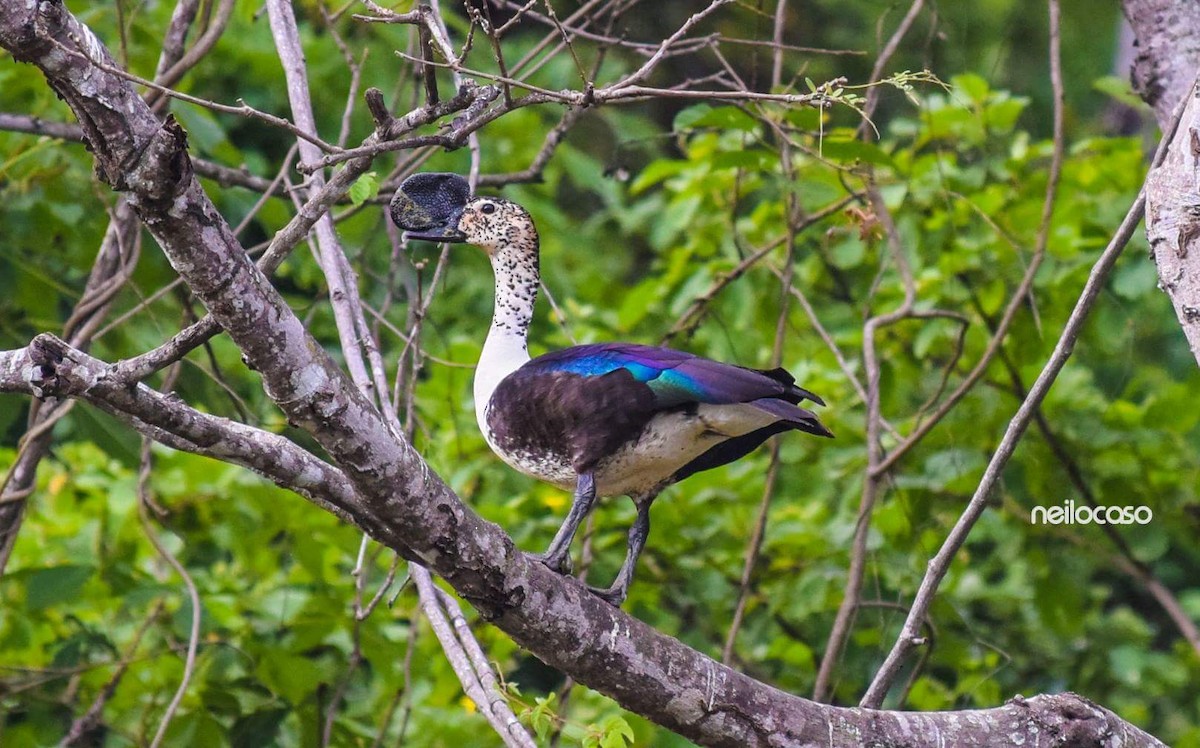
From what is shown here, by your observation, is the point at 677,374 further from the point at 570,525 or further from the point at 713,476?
the point at 713,476

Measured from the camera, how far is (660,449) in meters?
3.48

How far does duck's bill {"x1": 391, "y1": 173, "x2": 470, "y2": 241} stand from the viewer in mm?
3738

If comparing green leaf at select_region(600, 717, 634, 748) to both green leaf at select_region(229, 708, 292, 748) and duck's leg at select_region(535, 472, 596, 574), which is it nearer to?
duck's leg at select_region(535, 472, 596, 574)

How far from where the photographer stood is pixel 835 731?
3.11 m

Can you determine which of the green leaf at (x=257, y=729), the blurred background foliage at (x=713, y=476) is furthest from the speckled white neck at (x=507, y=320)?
the green leaf at (x=257, y=729)

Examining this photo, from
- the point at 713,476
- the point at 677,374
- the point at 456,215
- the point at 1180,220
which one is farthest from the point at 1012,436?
the point at 713,476

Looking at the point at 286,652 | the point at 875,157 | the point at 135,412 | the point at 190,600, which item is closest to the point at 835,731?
the point at 135,412

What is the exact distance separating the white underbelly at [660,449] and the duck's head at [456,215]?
583 millimetres

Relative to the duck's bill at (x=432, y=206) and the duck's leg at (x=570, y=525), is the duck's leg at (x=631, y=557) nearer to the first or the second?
the duck's leg at (x=570, y=525)

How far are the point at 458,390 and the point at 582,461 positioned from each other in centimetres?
209

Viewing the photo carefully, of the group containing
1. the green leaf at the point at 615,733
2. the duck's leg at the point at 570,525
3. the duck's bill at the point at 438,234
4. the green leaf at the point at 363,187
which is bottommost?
the green leaf at the point at 615,733

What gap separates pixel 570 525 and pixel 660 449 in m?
0.32

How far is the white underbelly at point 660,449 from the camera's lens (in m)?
3.43

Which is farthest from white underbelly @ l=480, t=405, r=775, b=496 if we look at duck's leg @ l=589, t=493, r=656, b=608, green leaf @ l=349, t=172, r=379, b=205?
green leaf @ l=349, t=172, r=379, b=205
